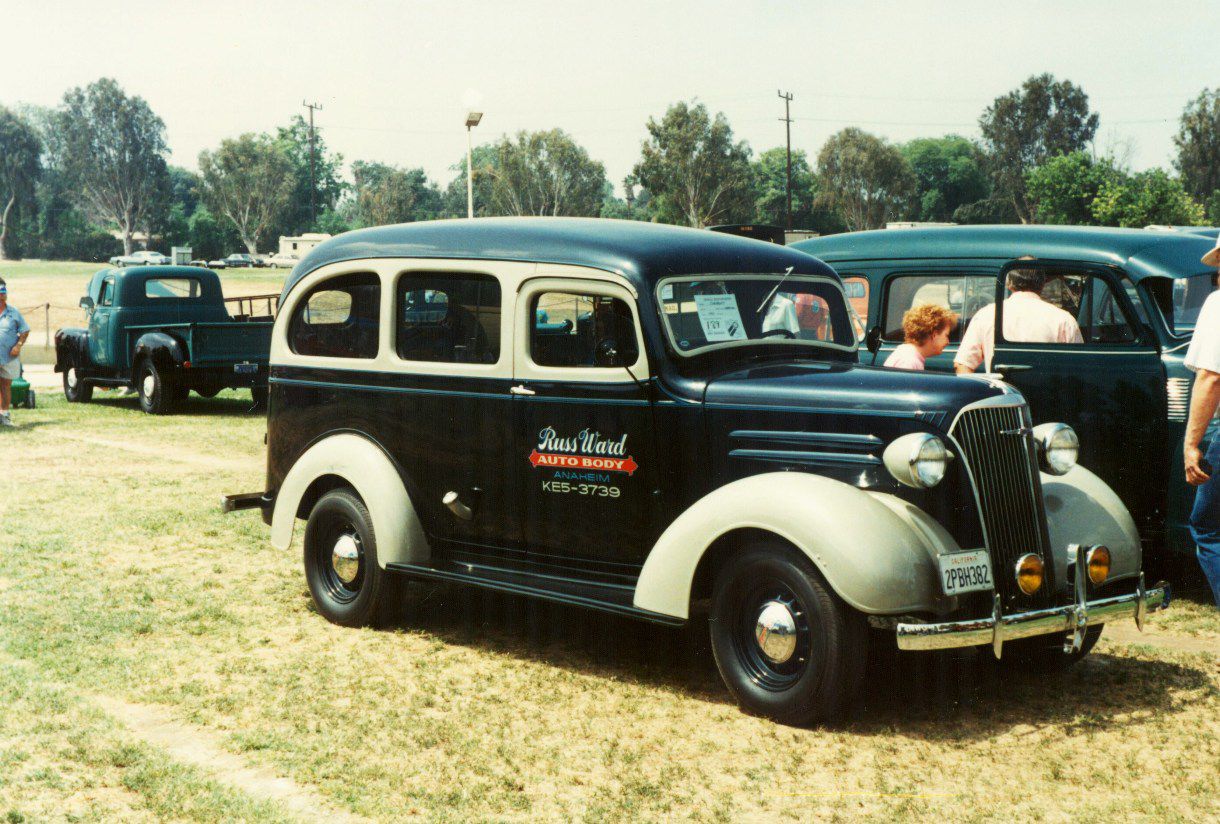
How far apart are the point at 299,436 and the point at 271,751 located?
2618 millimetres

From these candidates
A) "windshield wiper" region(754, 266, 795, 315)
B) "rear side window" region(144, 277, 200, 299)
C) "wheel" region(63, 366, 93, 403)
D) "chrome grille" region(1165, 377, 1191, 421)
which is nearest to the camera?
"windshield wiper" region(754, 266, 795, 315)

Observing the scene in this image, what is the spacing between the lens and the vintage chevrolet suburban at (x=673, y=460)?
4.86 meters

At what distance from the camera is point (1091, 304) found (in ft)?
24.9

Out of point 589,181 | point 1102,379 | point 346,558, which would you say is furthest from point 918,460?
point 589,181

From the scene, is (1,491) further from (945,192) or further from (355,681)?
(945,192)

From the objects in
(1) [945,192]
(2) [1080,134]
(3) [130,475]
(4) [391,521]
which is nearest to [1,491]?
(3) [130,475]

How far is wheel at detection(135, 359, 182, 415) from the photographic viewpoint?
17.7m

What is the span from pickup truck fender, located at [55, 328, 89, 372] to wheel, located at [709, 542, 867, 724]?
1635 cm

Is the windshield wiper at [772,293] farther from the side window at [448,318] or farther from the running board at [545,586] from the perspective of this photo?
the running board at [545,586]

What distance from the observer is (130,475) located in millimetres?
11914

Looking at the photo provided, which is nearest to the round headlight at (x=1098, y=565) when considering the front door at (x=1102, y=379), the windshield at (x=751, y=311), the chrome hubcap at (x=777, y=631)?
the chrome hubcap at (x=777, y=631)

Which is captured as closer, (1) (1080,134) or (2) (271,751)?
(2) (271,751)

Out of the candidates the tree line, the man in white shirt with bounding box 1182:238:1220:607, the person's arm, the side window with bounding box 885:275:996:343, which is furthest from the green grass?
the tree line

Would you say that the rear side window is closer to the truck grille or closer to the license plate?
the truck grille
